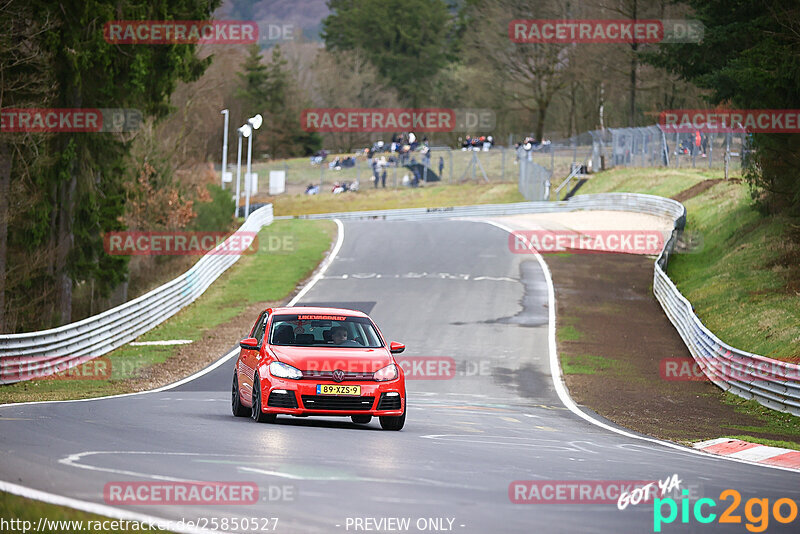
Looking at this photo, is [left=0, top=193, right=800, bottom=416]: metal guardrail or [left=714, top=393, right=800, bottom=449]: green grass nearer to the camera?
[left=714, top=393, right=800, bottom=449]: green grass

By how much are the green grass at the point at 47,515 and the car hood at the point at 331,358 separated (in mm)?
6258

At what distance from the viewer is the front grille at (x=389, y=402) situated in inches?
504

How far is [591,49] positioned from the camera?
77.9 metres

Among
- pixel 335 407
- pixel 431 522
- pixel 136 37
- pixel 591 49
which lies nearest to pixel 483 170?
pixel 591 49

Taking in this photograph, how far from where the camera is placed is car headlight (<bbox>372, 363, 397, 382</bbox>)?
1279 centimetres

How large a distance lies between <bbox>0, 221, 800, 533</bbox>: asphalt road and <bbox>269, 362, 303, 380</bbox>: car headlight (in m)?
0.60

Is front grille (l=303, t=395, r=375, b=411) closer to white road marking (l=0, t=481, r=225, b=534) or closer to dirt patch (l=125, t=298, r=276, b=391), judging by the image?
white road marking (l=0, t=481, r=225, b=534)

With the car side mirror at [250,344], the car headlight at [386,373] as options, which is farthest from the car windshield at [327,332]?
the car headlight at [386,373]

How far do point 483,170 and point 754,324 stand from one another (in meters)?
58.3

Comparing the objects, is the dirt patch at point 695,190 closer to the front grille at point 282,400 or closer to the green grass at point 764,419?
the green grass at point 764,419

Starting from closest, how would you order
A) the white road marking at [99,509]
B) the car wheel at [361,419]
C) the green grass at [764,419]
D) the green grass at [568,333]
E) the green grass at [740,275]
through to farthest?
the white road marking at [99,509]
the car wheel at [361,419]
the green grass at [764,419]
the green grass at [740,275]
the green grass at [568,333]

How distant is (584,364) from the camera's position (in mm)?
25141

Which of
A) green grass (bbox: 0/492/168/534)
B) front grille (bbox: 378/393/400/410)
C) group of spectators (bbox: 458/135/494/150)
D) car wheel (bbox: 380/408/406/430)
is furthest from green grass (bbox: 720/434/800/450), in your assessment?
group of spectators (bbox: 458/135/494/150)

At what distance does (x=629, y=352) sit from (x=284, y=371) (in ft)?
51.8
